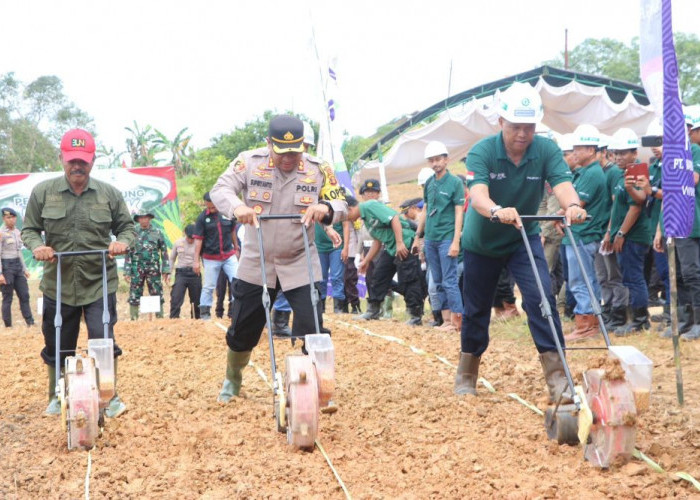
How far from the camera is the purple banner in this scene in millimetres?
5383

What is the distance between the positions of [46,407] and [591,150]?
5.97 metres

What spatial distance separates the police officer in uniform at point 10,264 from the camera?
14.1 meters

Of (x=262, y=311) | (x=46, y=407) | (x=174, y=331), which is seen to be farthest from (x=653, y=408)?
(x=174, y=331)

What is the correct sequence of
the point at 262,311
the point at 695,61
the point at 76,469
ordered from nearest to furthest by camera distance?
1. the point at 76,469
2. the point at 262,311
3. the point at 695,61

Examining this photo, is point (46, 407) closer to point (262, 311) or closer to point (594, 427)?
point (262, 311)

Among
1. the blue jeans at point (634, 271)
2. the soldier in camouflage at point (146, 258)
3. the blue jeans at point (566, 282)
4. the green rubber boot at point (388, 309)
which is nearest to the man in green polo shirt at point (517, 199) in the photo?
the blue jeans at point (566, 282)

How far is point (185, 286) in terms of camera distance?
13.6 meters

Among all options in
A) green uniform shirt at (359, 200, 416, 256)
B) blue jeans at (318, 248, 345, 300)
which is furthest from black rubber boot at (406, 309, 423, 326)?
blue jeans at (318, 248, 345, 300)

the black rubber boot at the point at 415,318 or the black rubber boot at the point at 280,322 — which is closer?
the black rubber boot at the point at 280,322

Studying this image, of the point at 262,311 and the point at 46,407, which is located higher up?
the point at 262,311

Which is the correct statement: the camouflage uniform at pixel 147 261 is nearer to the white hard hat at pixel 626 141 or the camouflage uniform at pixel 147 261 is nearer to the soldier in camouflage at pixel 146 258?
the soldier in camouflage at pixel 146 258

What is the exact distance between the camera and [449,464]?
4492 mm

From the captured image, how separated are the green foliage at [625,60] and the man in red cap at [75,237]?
1748 inches

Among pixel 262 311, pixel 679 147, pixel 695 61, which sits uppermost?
pixel 695 61
